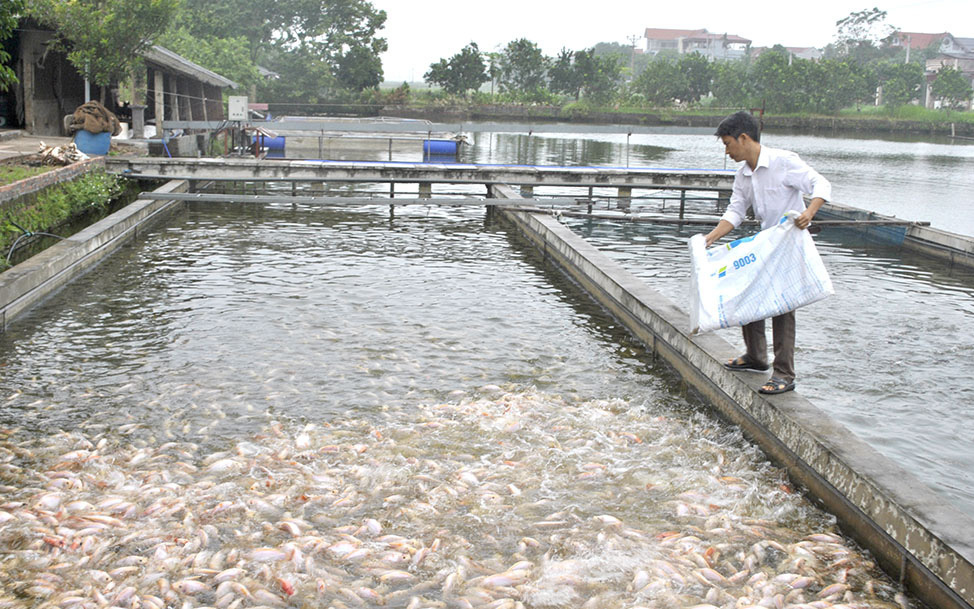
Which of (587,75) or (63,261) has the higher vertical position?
(587,75)

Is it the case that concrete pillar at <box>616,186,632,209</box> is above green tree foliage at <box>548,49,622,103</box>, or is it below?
below

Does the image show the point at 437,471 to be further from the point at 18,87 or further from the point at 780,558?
the point at 18,87

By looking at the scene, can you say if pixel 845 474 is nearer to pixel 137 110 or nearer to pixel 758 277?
pixel 758 277

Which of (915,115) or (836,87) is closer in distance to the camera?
(836,87)

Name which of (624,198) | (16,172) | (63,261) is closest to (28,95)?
(16,172)

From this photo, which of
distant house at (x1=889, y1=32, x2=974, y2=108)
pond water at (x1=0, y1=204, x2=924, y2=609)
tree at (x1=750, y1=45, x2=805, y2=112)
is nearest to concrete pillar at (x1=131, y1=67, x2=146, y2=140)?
pond water at (x1=0, y1=204, x2=924, y2=609)

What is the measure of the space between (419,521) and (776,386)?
2919 millimetres

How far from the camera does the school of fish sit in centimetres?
469

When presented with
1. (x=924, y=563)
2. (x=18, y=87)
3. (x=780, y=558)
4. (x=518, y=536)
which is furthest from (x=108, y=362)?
(x=18, y=87)

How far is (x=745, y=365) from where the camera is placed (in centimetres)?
717

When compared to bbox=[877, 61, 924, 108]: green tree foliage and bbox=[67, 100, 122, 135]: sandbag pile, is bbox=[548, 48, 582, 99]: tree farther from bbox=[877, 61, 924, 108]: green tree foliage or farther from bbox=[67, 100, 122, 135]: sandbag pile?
bbox=[67, 100, 122, 135]: sandbag pile

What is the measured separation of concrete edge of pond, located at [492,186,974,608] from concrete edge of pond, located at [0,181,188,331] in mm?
6935

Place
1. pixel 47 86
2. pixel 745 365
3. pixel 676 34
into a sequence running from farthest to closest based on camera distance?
pixel 676 34 → pixel 47 86 → pixel 745 365

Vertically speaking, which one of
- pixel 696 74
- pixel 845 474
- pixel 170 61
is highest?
pixel 696 74
